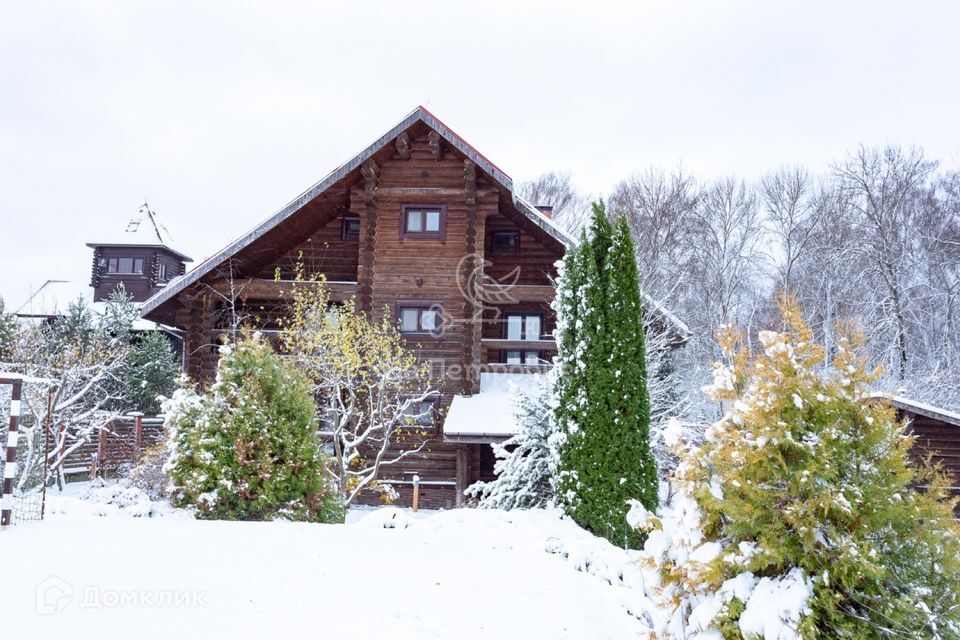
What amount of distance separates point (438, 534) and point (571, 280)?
4.50 metres

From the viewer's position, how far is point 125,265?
36844 millimetres

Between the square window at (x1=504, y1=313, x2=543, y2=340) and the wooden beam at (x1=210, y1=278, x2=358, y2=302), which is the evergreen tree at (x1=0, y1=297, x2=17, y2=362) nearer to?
the wooden beam at (x1=210, y1=278, x2=358, y2=302)

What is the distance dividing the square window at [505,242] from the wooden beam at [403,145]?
10.1 ft

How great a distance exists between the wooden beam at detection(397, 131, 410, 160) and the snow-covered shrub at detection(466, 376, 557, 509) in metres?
8.07

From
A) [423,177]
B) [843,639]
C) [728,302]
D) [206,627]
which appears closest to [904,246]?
[728,302]

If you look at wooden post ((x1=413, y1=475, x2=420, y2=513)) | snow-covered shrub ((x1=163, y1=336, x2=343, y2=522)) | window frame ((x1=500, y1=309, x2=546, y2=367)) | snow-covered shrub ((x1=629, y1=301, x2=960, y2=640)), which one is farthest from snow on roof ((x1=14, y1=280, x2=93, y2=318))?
snow-covered shrub ((x1=629, y1=301, x2=960, y2=640))

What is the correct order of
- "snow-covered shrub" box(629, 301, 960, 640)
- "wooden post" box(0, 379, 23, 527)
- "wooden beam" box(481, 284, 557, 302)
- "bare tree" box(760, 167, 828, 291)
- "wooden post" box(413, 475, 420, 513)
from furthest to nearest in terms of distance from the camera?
"bare tree" box(760, 167, 828, 291)
"wooden beam" box(481, 284, 557, 302)
"wooden post" box(413, 475, 420, 513)
"wooden post" box(0, 379, 23, 527)
"snow-covered shrub" box(629, 301, 960, 640)

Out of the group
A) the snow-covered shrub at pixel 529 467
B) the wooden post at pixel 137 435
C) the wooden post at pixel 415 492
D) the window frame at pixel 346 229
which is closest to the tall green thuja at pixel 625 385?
the snow-covered shrub at pixel 529 467

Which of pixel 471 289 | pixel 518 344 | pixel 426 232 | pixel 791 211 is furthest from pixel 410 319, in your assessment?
pixel 791 211

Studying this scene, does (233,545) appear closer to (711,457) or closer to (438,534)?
(438,534)

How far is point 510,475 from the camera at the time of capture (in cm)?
1070

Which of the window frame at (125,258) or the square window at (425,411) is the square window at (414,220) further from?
the window frame at (125,258)

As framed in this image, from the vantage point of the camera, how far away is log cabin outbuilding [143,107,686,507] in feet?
51.5

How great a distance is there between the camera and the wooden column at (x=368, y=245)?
16.3 meters
